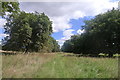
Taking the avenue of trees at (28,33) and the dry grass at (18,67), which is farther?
the avenue of trees at (28,33)

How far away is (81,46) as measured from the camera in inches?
1070

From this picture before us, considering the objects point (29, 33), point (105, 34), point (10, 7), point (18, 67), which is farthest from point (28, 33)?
point (18, 67)

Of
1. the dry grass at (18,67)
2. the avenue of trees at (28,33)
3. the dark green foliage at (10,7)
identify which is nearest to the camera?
the dry grass at (18,67)

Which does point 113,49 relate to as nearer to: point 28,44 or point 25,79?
point 28,44

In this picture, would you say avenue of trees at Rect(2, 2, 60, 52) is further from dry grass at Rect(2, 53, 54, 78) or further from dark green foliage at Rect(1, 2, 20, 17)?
dry grass at Rect(2, 53, 54, 78)

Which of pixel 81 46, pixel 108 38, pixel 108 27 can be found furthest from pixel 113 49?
pixel 81 46

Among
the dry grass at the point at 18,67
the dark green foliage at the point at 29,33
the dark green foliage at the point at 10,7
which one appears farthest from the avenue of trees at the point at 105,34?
the dry grass at the point at 18,67

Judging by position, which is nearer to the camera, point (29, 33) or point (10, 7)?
point (10, 7)

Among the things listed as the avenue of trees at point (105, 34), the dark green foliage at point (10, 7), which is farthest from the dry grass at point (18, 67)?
the avenue of trees at point (105, 34)

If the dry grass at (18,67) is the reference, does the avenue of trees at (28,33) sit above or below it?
above

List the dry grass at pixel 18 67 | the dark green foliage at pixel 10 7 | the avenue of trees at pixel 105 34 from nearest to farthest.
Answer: the dry grass at pixel 18 67 < the dark green foliage at pixel 10 7 < the avenue of trees at pixel 105 34

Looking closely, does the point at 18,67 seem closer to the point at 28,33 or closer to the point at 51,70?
the point at 51,70

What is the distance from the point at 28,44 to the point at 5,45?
570 cm

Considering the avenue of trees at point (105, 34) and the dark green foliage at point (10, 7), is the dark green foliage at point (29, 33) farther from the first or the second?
the dark green foliage at point (10, 7)
